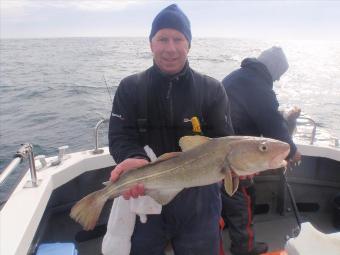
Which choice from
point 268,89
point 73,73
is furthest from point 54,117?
point 73,73

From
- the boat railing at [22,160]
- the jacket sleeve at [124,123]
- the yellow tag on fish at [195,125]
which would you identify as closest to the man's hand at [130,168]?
the jacket sleeve at [124,123]

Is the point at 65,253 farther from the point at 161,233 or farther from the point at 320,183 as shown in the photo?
the point at 320,183

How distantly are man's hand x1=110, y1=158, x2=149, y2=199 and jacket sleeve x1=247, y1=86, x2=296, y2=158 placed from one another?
6.42ft

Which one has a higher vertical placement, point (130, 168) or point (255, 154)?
point (255, 154)

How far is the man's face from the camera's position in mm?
3061

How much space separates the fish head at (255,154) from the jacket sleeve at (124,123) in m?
0.75

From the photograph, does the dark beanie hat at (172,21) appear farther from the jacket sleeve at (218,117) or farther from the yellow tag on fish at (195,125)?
the yellow tag on fish at (195,125)

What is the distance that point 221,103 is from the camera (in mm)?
3174

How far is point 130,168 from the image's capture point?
2861 millimetres

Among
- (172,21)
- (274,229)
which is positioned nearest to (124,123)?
(172,21)

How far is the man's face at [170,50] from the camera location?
306 cm

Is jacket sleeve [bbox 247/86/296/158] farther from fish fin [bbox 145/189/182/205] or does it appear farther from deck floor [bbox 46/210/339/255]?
fish fin [bbox 145/189/182/205]

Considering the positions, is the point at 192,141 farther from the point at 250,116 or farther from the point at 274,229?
the point at 274,229

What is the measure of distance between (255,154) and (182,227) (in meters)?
0.94
